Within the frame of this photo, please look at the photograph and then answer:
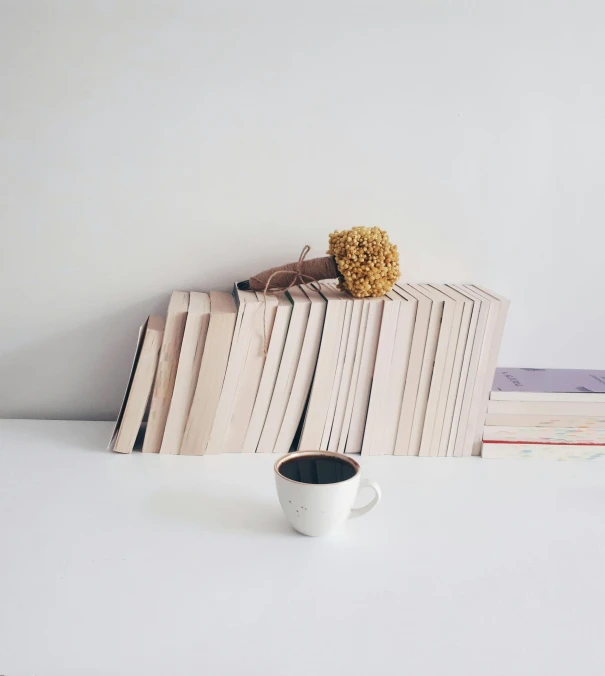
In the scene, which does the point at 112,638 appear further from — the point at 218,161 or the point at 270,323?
the point at 218,161

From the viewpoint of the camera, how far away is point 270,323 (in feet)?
3.42

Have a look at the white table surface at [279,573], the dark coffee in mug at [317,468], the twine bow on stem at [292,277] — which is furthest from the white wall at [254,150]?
the dark coffee in mug at [317,468]

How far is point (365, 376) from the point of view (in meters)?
1.08

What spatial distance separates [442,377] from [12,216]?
77cm

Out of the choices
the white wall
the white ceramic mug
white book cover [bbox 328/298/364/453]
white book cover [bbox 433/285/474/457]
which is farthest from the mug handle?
the white wall

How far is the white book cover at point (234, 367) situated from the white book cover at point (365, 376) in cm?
18

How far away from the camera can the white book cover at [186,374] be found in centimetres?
103

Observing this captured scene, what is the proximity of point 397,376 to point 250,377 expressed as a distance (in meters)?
0.24

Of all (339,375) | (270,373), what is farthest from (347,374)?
(270,373)

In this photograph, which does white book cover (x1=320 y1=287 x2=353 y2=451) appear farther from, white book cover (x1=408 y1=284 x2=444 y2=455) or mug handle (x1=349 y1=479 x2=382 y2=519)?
mug handle (x1=349 y1=479 x2=382 y2=519)

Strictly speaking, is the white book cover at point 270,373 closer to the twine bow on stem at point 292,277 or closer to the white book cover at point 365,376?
the twine bow on stem at point 292,277

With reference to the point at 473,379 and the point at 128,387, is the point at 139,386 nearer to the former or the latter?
the point at 128,387

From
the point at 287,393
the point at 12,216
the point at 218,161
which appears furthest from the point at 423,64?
the point at 12,216

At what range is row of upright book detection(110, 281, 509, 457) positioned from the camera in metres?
1.04
